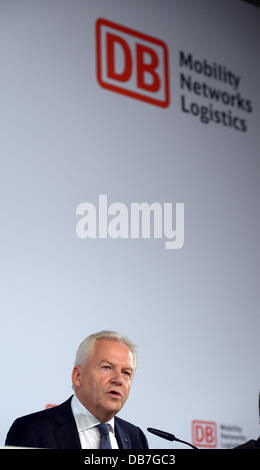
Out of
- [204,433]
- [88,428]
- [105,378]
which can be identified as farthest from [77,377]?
[204,433]

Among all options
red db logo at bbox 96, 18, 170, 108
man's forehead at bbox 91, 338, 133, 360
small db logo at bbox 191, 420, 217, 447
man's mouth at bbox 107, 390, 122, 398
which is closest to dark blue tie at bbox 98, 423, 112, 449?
man's mouth at bbox 107, 390, 122, 398

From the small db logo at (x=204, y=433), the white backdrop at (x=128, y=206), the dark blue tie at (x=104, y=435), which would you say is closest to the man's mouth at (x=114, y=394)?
the dark blue tie at (x=104, y=435)

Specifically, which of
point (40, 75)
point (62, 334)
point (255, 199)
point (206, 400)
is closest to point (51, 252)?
point (62, 334)

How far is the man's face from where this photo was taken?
272 cm

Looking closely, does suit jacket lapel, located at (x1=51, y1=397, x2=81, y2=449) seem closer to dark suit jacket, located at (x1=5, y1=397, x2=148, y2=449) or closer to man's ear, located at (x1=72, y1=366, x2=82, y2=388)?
dark suit jacket, located at (x1=5, y1=397, x2=148, y2=449)

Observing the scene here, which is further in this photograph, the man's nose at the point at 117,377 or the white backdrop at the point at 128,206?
the white backdrop at the point at 128,206

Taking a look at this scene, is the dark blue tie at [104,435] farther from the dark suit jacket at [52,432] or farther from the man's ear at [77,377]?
the man's ear at [77,377]

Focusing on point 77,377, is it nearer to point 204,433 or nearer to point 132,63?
point 204,433

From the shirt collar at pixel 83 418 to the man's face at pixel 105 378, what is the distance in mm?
12

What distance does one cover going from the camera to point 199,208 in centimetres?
448

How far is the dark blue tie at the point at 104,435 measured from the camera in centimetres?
259

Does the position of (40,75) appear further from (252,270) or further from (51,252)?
(252,270)
